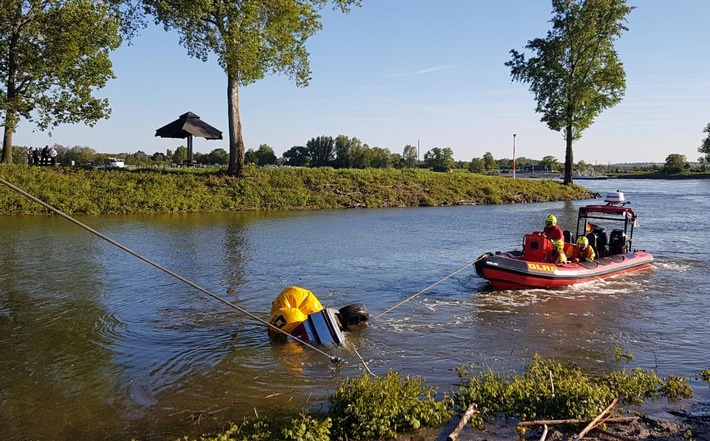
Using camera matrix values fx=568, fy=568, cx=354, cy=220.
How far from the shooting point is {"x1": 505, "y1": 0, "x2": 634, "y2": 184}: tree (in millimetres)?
43906

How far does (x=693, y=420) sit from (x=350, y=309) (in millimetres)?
5007

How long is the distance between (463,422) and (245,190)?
26724 millimetres

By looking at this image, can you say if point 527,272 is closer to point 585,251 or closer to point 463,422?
point 585,251

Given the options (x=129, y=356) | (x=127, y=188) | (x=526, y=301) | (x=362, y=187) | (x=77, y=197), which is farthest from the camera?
(x=362, y=187)

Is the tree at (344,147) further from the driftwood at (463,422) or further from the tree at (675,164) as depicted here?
the driftwood at (463,422)

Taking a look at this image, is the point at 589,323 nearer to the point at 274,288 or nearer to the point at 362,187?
the point at 274,288

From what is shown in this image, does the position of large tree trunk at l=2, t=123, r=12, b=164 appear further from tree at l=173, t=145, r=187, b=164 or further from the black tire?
tree at l=173, t=145, r=187, b=164

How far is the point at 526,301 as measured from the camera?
462 inches

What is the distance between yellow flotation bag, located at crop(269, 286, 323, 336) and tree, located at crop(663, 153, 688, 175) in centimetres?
10038

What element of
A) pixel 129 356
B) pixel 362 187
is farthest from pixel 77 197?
pixel 129 356

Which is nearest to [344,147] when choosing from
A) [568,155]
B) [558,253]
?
[568,155]

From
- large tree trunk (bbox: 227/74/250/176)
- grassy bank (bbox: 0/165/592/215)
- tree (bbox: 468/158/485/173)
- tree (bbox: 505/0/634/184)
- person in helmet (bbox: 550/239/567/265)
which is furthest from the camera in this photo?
tree (bbox: 468/158/485/173)

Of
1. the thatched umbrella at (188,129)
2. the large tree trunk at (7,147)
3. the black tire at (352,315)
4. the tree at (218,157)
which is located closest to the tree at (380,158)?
the tree at (218,157)

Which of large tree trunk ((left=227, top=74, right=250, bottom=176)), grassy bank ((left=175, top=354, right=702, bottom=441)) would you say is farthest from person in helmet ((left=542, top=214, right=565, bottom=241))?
large tree trunk ((left=227, top=74, right=250, bottom=176))
